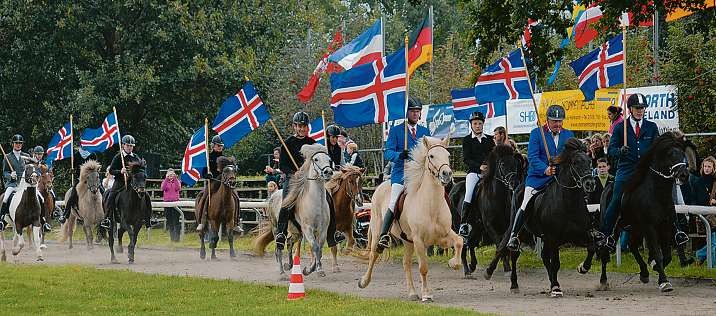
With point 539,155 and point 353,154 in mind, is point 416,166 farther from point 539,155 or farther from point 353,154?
point 353,154

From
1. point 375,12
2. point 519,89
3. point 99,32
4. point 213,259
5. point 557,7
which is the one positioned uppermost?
point 375,12

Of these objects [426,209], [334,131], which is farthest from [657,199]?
[334,131]

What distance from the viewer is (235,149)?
152ft

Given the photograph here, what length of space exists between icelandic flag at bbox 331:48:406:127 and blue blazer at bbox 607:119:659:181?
148 inches

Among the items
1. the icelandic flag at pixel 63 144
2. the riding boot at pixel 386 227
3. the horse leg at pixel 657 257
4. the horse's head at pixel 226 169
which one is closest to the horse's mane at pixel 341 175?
the horse's head at pixel 226 169

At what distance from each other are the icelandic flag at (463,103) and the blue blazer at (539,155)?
8.47m

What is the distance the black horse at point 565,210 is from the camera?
14.3 meters

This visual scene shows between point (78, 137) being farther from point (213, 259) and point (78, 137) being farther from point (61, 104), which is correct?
point (213, 259)

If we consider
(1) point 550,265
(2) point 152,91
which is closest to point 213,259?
(1) point 550,265

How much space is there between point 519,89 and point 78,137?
84.7 ft

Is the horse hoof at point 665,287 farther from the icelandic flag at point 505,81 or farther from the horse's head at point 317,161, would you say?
the horse's head at point 317,161

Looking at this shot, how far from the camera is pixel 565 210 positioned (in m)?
14.6

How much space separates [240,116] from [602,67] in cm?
678

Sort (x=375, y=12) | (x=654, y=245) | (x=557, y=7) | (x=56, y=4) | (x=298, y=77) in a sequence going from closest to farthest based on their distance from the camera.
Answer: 1. (x=654, y=245)
2. (x=557, y=7)
3. (x=56, y=4)
4. (x=298, y=77)
5. (x=375, y=12)
